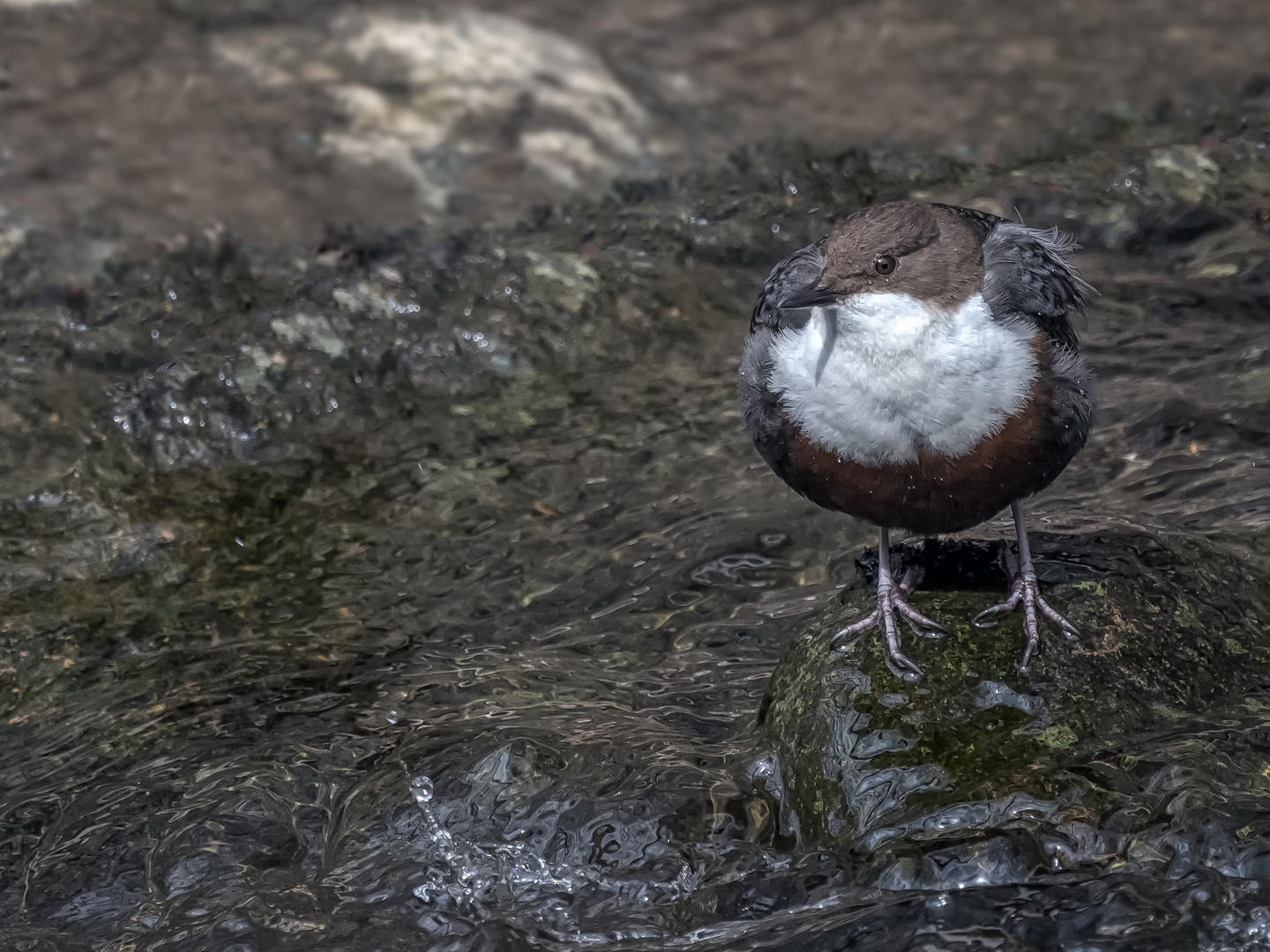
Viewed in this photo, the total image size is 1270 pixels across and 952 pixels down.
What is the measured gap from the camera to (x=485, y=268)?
6.56 metres

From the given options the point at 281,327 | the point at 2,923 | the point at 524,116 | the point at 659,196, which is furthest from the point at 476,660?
the point at 524,116

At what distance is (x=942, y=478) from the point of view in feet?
11.0

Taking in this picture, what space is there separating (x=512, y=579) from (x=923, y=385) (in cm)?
198

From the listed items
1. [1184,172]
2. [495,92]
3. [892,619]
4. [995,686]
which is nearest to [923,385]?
[892,619]

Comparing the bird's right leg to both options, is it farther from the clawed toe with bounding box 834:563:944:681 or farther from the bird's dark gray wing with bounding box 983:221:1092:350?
the bird's dark gray wing with bounding box 983:221:1092:350

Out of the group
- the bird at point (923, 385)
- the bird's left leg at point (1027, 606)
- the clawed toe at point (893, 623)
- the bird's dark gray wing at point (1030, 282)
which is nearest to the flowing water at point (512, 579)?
the bird's left leg at point (1027, 606)

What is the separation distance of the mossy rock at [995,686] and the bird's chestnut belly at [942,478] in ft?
1.09

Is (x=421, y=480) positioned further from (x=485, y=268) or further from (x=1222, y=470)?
(x=1222, y=470)

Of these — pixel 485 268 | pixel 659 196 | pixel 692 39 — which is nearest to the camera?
pixel 485 268

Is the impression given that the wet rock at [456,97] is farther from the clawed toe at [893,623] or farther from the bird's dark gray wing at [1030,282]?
the clawed toe at [893,623]

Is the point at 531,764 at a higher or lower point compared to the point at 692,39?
lower

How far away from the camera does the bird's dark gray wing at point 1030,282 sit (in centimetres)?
347

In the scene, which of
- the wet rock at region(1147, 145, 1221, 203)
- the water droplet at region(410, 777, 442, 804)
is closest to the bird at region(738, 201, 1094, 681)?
the water droplet at region(410, 777, 442, 804)

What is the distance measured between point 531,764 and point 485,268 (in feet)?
10.8
